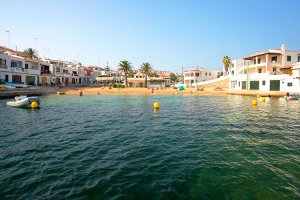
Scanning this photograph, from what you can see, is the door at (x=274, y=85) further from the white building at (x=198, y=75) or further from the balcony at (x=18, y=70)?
the balcony at (x=18, y=70)

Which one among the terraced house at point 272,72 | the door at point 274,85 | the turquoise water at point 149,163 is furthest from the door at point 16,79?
the door at point 274,85

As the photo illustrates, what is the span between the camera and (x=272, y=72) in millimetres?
61469

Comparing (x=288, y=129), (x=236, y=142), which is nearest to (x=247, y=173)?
(x=236, y=142)

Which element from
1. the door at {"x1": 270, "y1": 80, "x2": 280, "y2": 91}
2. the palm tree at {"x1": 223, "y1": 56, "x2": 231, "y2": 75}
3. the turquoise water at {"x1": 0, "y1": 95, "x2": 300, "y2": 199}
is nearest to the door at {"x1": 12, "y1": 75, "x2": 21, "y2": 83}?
the turquoise water at {"x1": 0, "y1": 95, "x2": 300, "y2": 199}

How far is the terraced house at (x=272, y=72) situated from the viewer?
184 ft

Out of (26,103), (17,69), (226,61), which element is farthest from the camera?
(226,61)

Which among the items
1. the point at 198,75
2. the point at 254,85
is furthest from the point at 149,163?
the point at 198,75

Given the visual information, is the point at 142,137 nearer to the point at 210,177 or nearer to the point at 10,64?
the point at 210,177

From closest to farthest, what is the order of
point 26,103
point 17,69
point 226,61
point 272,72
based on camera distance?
point 26,103 < point 272,72 < point 17,69 < point 226,61

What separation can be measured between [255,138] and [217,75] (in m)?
104

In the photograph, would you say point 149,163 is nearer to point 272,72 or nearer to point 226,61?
point 272,72

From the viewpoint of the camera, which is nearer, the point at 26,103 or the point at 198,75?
the point at 26,103

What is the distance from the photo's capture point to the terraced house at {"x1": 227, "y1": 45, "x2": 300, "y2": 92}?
5594 cm

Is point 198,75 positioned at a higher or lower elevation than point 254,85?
higher
